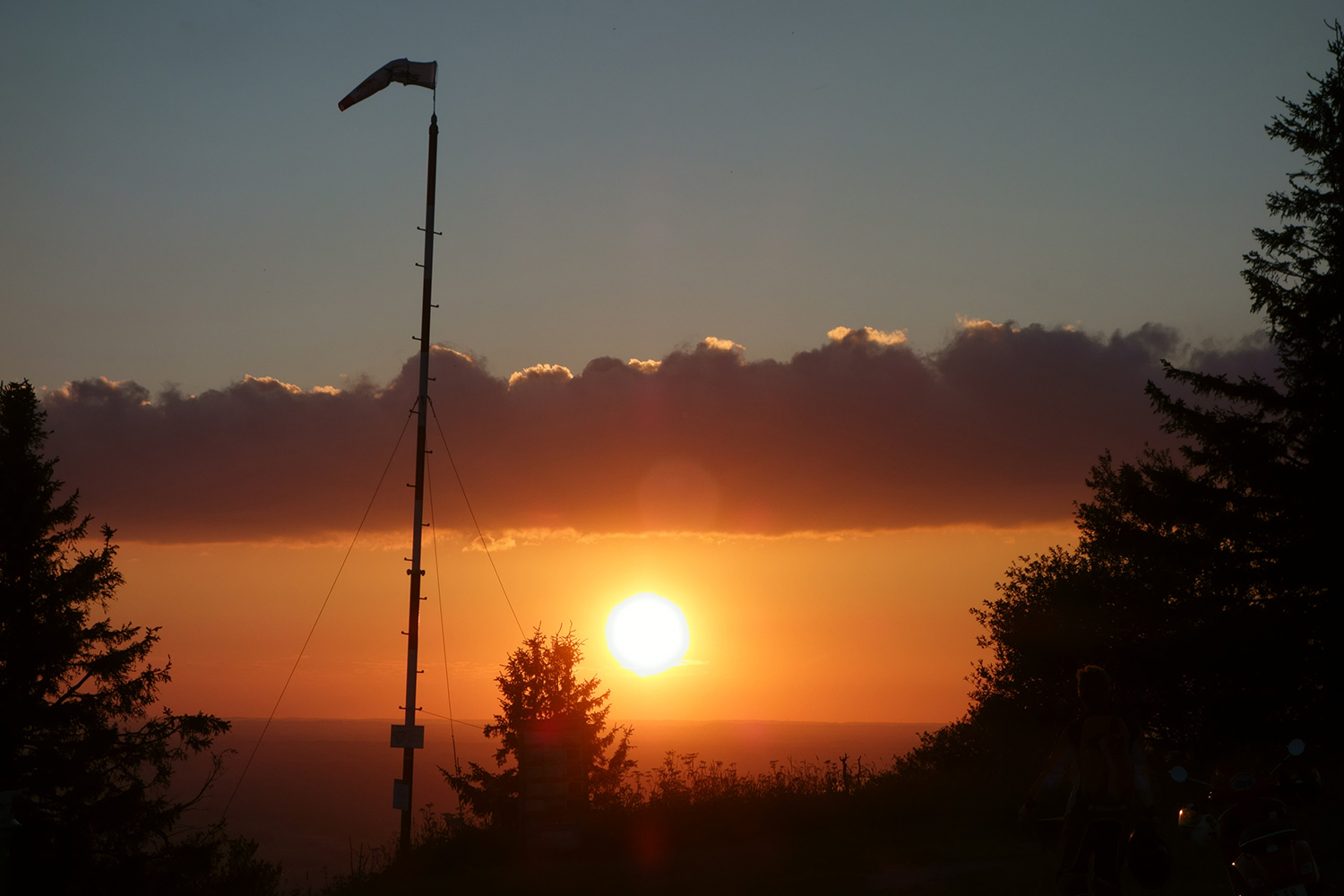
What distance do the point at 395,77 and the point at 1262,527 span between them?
22976mm

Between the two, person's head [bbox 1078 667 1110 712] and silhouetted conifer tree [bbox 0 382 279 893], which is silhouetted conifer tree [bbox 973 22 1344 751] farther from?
silhouetted conifer tree [bbox 0 382 279 893]

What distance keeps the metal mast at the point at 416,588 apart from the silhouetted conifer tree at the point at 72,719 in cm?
1170

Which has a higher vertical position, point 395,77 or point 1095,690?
point 395,77

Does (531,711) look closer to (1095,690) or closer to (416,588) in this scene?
(416,588)

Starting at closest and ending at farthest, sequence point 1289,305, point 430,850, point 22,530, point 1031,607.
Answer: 1. point 430,850
2. point 1289,305
3. point 22,530
4. point 1031,607

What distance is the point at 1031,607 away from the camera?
3859 centimetres

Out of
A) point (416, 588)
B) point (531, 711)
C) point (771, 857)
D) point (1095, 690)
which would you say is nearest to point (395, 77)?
point (416, 588)

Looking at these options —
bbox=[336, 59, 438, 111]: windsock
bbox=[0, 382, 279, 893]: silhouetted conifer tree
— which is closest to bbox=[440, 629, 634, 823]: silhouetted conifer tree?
bbox=[0, 382, 279, 893]: silhouetted conifer tree

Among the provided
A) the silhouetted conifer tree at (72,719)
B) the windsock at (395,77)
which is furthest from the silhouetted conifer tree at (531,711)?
the windsock at (395,77)

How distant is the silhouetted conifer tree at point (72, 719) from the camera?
27.5m

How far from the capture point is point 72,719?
93.8 ft

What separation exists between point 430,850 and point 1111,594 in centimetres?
2197

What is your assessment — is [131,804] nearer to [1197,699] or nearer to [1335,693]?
[1197,699]

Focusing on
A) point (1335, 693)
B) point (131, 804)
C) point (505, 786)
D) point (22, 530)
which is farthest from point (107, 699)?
point (1335, 693)
